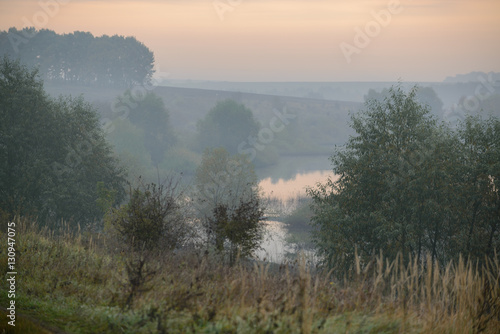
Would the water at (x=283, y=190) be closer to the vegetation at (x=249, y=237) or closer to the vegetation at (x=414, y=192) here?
the vegetation at (x=249, y=237)

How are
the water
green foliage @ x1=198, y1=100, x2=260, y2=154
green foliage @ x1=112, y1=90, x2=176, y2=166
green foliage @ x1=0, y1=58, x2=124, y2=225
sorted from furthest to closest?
green foliage @ x1=198, y1=100, x2=260, y2=154 → green foliage @ x1=112, y1=90, x2=176, y2=166 → the water → green foliage @ x1=0, y1=58, x2=124, y2=225

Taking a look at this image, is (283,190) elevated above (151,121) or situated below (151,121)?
below

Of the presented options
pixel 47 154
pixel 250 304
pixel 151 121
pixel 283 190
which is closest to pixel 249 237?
pixel 250 304

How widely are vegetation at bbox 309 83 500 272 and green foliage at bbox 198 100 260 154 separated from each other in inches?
2378

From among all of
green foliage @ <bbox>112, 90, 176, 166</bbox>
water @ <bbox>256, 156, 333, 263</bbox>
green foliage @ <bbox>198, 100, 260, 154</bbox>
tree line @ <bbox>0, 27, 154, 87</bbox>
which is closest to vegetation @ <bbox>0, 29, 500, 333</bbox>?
water @ <bbox>256, 156, 333, 263</bbox>

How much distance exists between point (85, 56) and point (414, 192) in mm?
111032

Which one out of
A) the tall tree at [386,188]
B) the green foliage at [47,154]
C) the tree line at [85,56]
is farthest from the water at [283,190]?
the tree line at [85,56]

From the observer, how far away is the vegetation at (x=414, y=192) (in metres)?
22.9

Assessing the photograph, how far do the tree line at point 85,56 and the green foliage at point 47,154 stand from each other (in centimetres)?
8418

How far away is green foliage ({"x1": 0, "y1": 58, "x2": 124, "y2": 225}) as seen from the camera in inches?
1294

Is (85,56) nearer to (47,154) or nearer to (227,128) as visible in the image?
(227,128)

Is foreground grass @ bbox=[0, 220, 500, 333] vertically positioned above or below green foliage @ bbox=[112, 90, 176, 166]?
below

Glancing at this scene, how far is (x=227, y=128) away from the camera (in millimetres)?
87938

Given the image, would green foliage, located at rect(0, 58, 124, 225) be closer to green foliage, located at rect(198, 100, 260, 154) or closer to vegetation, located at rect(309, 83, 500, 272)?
vegetation, located at rect(309, 83, 500, 272)
